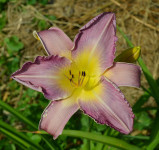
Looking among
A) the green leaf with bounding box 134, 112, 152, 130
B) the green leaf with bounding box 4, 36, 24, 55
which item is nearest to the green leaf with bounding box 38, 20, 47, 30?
the green leaf with bounding box 4, 36, 24, 55

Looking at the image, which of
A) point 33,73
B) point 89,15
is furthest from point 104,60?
point 89,15

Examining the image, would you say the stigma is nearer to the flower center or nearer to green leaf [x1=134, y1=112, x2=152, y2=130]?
the flower center

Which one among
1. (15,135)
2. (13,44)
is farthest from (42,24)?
(15,135)

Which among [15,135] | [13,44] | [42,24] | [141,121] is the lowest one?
[141,121]

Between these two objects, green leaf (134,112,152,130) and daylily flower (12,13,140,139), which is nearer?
daylily flower (12,13,140,139)

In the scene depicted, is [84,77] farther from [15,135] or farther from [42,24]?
[42,24]

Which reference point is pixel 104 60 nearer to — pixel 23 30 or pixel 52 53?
pixel 52 53
